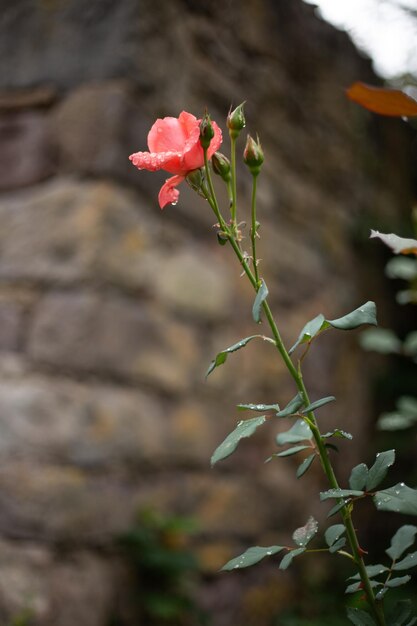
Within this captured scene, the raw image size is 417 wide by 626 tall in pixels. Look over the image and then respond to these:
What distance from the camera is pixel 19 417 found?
5.27ft

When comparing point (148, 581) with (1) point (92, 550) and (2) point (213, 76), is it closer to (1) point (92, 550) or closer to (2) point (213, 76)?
(1) point (92, 550)

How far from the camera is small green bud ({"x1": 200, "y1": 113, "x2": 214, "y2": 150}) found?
2.00ft

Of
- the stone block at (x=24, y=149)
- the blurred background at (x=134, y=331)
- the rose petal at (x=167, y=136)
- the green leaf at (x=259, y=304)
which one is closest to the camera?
the green leaf at (x=259, y=304)

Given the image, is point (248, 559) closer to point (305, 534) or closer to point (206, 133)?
point (305, 534)

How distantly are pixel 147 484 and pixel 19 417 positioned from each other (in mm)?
376

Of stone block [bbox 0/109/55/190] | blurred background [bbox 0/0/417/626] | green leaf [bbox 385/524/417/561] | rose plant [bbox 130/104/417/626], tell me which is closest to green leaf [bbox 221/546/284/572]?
rose plant [bbox 130/104/417/626]

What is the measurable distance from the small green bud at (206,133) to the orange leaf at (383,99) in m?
0.12

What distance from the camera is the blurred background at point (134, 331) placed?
5.28ft

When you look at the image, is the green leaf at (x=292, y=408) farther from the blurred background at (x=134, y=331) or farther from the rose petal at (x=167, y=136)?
the blurred background at (x=134, y=331)

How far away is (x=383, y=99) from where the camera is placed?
58 cm

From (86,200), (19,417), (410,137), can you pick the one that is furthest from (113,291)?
(410,137)

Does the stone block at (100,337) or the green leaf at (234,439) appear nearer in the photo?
the green leaf at (234,439)

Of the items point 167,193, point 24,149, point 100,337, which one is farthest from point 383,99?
point 24,149

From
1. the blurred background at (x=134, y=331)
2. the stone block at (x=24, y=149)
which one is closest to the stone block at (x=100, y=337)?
the blurred background at (x=134, y=331)
